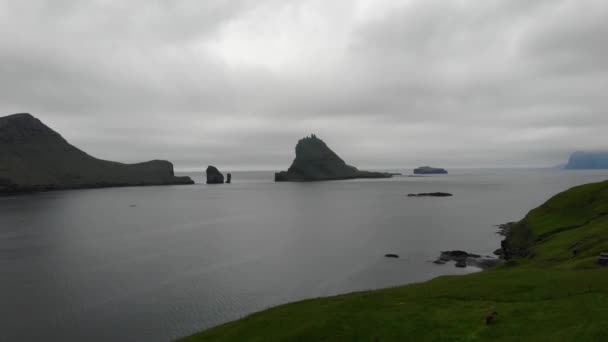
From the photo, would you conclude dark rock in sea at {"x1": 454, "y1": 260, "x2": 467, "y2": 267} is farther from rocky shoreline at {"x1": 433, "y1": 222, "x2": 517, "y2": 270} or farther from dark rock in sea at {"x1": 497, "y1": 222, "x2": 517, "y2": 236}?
dark rock in sea at {"x1": 497, "y1": 222, "x2": 517, "y2": 236}

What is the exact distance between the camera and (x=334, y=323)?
23.1 metres

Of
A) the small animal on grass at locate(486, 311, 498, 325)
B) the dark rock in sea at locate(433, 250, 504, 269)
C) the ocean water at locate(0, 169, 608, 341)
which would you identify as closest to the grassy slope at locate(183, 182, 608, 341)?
the small animal on grass at locate(486, 311, 498, 325)

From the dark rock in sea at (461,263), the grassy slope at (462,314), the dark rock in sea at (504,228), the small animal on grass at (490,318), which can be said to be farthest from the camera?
the dark rock in sea at (504,228)

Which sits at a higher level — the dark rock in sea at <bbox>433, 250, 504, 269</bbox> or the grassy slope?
the grassy slope

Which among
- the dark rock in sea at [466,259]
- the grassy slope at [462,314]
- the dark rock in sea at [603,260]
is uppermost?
the dark rock in sea at [603,260]

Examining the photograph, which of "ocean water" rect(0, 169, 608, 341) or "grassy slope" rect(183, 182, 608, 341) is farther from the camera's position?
"ocean water" rect(0, 169, 608, 341)

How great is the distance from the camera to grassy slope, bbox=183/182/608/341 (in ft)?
59.3

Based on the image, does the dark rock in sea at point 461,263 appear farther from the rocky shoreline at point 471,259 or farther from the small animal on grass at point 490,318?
the small animal on grass at point 490,318

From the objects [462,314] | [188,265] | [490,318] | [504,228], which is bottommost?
[188,265]

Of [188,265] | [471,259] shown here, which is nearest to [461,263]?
[471,259]

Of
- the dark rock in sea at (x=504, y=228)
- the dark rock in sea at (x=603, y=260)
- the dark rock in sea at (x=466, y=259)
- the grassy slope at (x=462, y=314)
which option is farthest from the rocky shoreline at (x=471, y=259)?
the dark rock in sea at (x=603, y=260)

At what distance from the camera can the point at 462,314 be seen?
72.2 ft

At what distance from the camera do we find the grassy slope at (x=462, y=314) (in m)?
18.1

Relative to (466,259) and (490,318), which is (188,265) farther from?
(490,318)
